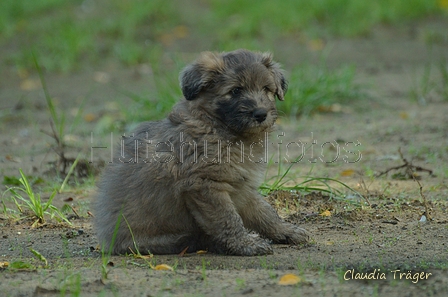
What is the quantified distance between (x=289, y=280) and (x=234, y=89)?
4.63 feet

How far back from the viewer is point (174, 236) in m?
4.68

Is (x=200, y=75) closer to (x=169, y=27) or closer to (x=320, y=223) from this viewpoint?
(x=320, y=223)

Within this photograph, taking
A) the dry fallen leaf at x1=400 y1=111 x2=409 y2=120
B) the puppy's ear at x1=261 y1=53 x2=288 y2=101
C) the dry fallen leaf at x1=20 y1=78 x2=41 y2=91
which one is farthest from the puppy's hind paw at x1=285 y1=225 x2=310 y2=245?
the dry fallen leaf at x1=20 y1=78 x2=41 y2=91

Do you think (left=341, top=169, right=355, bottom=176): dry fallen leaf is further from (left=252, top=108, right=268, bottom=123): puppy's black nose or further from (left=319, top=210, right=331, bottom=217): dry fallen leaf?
(left=252, top=108, right=268, bottom=123): puppy's black nose

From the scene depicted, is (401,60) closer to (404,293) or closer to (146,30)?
(146,30)

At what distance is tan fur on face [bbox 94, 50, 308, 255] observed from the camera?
452 cm

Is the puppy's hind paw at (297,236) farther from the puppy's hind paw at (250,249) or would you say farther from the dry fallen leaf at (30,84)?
the dry fallen leaf at (30,84)

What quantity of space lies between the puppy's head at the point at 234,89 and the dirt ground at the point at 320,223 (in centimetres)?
85

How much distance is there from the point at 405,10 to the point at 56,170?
8042 millimetres

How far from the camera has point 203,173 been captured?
4488 millimetres

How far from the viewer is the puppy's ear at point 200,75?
4.72 metres

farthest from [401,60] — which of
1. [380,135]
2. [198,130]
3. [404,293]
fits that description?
[404,293]

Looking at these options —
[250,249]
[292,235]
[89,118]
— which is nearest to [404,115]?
[89,118]

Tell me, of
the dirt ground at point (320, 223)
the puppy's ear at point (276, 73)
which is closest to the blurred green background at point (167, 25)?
the dirt ground at point (320, 223)
